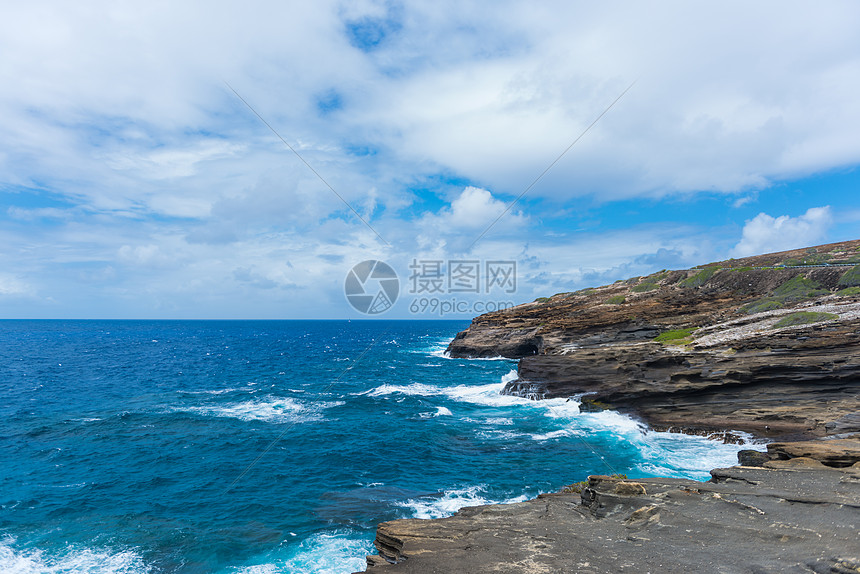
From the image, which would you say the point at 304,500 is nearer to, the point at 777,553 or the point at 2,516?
the point at 2,516

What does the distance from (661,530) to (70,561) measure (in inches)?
923

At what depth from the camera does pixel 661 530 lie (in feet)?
38.5

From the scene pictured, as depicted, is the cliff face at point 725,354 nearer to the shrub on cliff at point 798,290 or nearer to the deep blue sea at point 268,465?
the shrub on cliff at point 798,290

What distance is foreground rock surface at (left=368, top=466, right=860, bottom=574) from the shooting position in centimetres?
1009

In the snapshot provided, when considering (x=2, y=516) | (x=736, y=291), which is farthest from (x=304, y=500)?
(x=736, y=291)

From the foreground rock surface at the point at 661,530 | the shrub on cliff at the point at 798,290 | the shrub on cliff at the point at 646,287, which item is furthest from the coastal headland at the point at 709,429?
the shrub on cliff at the point at 646,287

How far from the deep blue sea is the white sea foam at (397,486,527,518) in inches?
4.5

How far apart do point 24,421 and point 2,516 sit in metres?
24.0

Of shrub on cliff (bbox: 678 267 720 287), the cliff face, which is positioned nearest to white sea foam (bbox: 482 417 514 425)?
the cliff face

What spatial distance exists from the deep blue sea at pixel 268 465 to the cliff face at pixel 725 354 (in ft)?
9.35

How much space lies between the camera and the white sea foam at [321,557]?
18070 millimetres

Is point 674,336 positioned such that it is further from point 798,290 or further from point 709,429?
point 709,429

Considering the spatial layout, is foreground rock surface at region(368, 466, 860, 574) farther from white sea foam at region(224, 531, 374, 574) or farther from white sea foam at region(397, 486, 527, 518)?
white sea foam at region(397, 486, 527, 518)

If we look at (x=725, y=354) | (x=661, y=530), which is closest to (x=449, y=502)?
(x=661, y=530)
